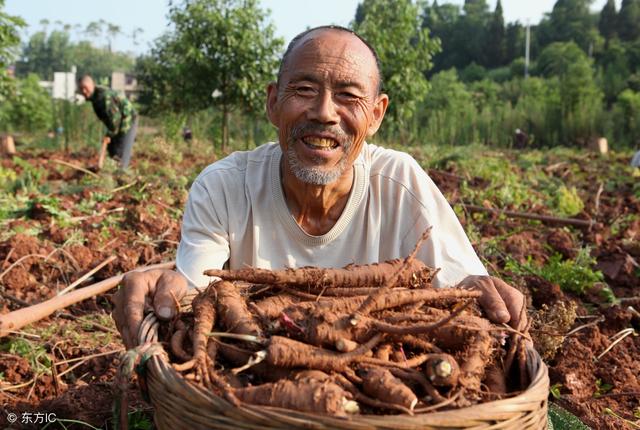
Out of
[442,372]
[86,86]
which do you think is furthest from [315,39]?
[86,86]

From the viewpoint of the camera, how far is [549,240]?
576cm

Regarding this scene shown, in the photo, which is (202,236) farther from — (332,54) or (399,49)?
(399,49)

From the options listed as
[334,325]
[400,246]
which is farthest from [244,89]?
[334,325]

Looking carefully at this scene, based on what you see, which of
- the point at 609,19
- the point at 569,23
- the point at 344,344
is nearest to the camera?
the point at 344,344

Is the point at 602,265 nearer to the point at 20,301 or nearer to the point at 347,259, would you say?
the point at 347,259

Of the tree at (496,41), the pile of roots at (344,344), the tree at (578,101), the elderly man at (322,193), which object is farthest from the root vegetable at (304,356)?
the tree at (496,41)

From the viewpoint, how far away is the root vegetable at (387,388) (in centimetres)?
147

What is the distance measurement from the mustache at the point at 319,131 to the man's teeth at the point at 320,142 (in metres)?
0.02

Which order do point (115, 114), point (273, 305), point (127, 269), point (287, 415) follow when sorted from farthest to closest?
point (115, 114) → point (127, 269) → point (273, 305) → point (287, 415)

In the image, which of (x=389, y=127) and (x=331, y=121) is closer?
(x=331, y=121)

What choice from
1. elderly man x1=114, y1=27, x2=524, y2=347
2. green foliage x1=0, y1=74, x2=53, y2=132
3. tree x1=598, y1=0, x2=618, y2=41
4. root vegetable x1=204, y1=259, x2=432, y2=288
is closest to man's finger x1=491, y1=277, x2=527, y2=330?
elderly man x1=114, y1=27, x2=524, y2=347

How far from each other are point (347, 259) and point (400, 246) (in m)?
0.24

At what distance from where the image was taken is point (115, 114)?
412 inches

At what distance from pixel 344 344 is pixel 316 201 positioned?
1.00 meters
